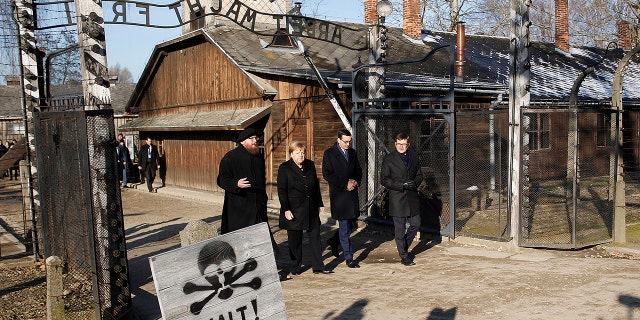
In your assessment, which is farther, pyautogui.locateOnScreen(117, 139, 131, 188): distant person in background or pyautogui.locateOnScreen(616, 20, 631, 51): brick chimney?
pyautogui.locateOnScreen(616, 20, 631, 51): brick chimney

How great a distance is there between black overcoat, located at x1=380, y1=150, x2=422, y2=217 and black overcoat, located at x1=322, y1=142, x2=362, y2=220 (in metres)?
0.47

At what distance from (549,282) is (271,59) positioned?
12.8 m

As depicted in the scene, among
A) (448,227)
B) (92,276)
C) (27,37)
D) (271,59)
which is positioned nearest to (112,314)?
(92,276)

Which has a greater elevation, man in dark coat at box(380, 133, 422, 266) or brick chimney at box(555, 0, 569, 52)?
brick chimney at box(555, 0, 569, 52)

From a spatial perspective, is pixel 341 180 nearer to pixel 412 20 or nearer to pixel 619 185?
pixel 619 185

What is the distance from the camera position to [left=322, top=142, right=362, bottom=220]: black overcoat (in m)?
9.65

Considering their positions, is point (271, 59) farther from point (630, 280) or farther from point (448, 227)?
point (630, 280)

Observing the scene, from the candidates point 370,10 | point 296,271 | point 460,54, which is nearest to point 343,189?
point 296,271

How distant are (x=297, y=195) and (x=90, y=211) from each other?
10.4 feet

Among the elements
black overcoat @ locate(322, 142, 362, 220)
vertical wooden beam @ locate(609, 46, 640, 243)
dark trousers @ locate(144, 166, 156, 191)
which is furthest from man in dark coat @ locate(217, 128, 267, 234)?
dark trousers @ locate(144, 166, 156, 191)

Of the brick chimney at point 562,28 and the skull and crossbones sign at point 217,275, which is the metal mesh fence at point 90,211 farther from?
the brick chimney at point 562,28

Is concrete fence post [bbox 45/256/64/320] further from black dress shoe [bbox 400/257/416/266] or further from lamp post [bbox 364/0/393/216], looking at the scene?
lamp post [bbox 364/0/393/216]

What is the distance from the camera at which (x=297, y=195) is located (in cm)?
907

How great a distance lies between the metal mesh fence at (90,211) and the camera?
6.66 meters
